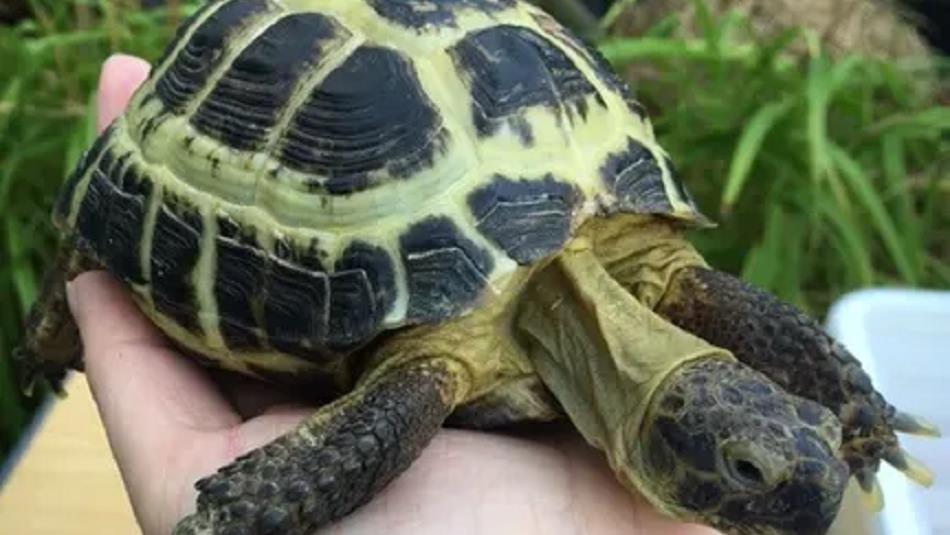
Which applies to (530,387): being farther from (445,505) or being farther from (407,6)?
(407,6)

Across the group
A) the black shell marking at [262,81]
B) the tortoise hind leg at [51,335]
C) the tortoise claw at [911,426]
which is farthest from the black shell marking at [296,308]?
the tortoise claw at [911,426]

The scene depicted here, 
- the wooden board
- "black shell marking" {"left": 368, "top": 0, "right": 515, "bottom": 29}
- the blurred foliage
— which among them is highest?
"black shell marking" {"left": 368, "top": 0, "right": 515, "bottom": 29}

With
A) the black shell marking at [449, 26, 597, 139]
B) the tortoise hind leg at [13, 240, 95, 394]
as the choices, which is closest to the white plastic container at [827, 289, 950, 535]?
the black shell marking at [449, 26, 597, 139]

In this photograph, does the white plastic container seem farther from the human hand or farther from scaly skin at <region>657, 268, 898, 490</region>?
the human hand

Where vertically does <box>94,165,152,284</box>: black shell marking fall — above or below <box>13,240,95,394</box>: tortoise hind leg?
above

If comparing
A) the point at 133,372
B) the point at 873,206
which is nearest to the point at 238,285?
the point at 133,372

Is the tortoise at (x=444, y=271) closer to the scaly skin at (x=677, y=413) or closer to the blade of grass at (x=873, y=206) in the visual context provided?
the scaly skin at (x=677, y=413)
